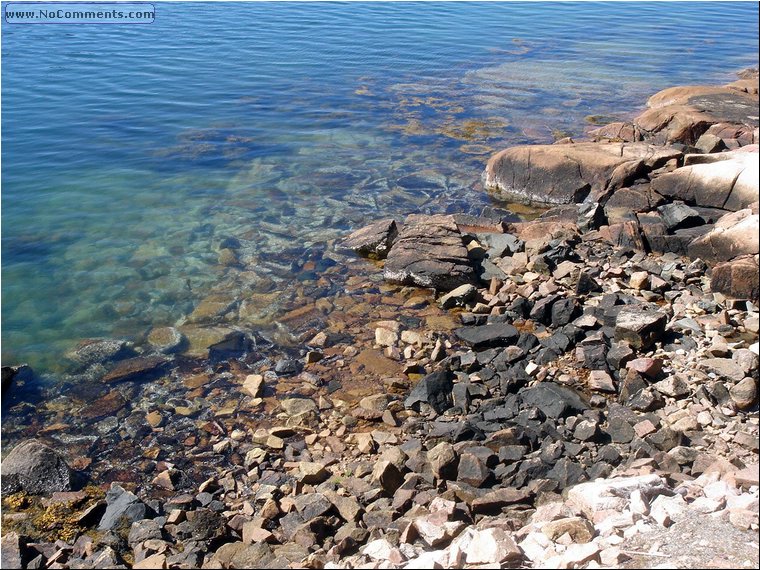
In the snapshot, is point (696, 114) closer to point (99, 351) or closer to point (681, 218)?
point (681, 218)

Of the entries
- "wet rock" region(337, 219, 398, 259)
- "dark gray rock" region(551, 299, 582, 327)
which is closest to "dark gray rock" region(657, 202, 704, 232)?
"dark gray rock" region(551, 299, 582, 327)

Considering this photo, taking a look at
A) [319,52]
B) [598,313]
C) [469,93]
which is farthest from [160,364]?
[319,52]

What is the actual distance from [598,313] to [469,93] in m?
16.4

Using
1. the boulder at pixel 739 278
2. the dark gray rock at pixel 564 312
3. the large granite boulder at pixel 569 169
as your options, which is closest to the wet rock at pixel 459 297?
the dark gray rock at pixel 564 312

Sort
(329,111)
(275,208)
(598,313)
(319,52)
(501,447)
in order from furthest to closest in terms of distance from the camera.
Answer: (319,52) → (329,111) → (275,208) → (598,313) → (501,447)

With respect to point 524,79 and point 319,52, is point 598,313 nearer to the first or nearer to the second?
point 524,79

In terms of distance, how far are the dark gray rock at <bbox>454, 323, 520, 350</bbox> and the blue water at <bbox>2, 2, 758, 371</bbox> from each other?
135 inches

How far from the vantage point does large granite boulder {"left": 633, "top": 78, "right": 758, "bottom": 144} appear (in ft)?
56.0

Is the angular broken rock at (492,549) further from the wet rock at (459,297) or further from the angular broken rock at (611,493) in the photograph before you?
the wet rock at (459,297)

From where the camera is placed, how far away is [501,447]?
7.26 metres

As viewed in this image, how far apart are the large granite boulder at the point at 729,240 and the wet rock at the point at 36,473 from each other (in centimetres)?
951

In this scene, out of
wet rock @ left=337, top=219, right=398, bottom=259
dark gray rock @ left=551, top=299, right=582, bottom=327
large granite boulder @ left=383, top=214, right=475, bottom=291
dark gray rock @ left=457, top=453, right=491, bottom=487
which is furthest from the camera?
wet rock @ left=337, top=219, right=398, bottom=259

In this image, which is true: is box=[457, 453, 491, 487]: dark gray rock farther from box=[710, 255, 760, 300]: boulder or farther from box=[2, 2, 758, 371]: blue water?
box=[2, 2, 758, 371]: blue water

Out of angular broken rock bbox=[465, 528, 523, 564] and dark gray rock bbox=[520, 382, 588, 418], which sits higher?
angular broken rock bbox=[465, 528, 523, 564]
